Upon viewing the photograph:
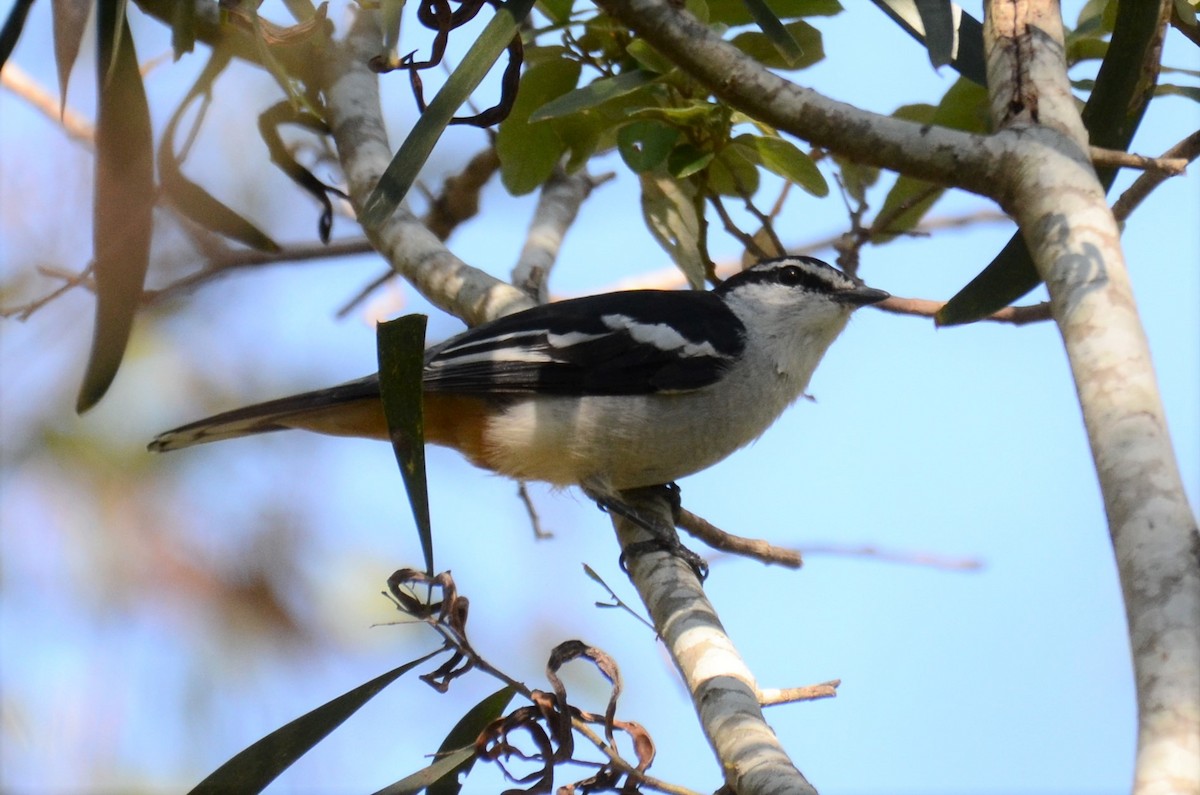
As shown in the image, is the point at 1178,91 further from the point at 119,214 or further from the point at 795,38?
the point at 119,214

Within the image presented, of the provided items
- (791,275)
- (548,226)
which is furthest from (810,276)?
(548,226)

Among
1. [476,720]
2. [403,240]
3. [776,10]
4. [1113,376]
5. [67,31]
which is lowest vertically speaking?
[476,720]

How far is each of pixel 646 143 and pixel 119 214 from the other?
137 cm

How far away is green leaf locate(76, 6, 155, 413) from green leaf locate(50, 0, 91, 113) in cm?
25

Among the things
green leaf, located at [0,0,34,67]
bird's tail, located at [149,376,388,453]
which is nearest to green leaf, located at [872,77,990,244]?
bird's tail, located at [149,376,388,453]

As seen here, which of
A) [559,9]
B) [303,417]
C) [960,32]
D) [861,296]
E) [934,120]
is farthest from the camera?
[861,296]

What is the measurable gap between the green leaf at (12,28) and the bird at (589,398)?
119 centimetres

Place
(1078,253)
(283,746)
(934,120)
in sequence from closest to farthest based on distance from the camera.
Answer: (1078,253)
(283,746)
(934,120)

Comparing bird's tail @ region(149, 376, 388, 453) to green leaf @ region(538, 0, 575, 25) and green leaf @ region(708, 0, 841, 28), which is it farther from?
green leaf @ region(708, 0, 841, 28)

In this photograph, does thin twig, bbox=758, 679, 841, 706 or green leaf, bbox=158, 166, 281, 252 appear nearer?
thin twig, bbox=758, 679, 841, 706

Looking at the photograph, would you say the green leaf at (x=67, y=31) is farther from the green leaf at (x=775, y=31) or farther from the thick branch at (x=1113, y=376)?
the thick branch at (x=1113, y=376)

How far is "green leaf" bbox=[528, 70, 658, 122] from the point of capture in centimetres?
277

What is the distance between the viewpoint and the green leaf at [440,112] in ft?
7.28

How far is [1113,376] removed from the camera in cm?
164
